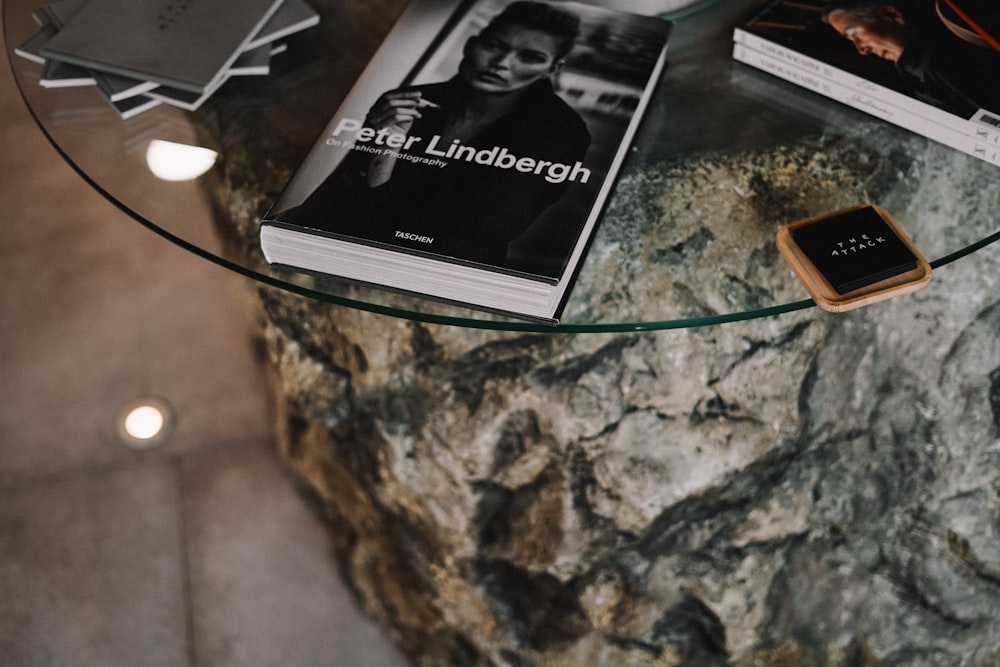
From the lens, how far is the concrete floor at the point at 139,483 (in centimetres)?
112

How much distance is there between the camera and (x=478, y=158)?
2.07 feet

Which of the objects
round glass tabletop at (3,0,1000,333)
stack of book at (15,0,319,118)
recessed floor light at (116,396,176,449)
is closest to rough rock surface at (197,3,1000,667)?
round glass tabletop at (3,0,1000,333)

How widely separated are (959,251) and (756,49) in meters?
0.22

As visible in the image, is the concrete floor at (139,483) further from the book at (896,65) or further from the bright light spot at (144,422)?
the book at (896,65)

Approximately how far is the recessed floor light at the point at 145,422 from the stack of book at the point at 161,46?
65 cm

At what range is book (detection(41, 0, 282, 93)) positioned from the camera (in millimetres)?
726

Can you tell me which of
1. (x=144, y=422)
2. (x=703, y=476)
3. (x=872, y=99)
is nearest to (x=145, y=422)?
(x=144, y=422)

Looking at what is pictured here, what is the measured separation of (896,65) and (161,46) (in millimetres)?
560

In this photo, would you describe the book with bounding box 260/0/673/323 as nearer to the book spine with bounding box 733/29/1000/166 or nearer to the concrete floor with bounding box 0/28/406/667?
the book spine with bounding box 733/29/1000/166

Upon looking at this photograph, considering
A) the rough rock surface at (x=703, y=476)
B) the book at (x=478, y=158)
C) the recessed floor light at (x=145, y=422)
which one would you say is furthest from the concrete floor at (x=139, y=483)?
the book at (x=478, y=158)

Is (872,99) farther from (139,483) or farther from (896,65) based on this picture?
(139,483)

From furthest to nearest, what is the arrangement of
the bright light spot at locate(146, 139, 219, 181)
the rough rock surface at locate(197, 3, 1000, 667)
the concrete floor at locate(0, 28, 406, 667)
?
the concrete floor at locate(0, 28, 406, 667) < the rough rock surface at locate(197, 3, 1000, 667) < the bright light spot at locate(146, 139, 219, 181)

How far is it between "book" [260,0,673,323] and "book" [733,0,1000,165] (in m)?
0.09

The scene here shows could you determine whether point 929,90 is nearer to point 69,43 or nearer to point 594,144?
point 594,144
